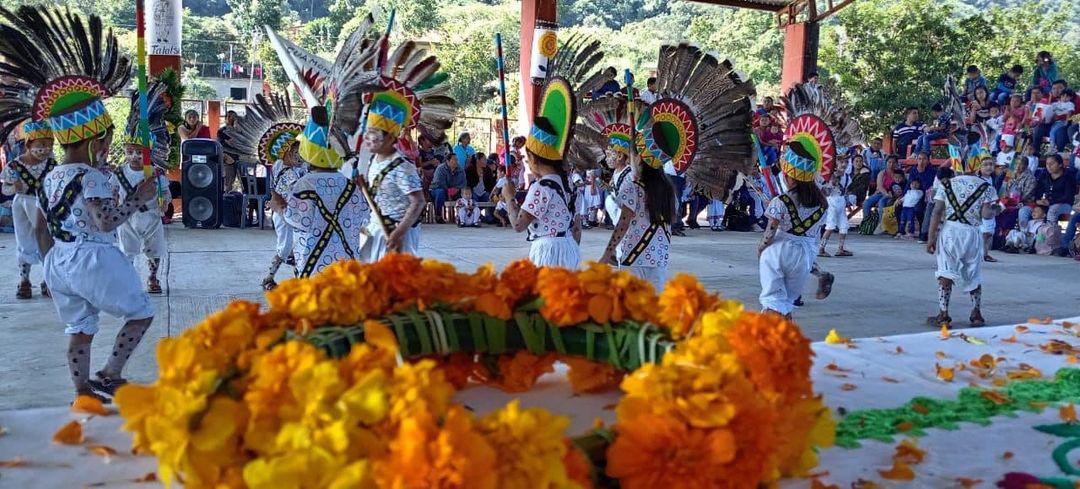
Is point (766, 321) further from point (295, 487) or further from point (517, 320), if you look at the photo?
point (295, 487)

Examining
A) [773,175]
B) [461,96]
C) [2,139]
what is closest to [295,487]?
[2,139]

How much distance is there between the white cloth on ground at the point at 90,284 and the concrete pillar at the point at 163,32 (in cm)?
831

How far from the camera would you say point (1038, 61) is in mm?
16203

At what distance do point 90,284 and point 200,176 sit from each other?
8.76 metres

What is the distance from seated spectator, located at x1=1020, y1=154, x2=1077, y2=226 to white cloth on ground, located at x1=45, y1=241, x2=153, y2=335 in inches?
509

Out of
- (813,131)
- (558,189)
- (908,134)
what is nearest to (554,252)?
(558,189)

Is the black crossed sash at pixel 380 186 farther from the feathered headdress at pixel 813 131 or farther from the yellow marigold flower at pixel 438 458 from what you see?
the yellow marigold flower at pixel 438 458

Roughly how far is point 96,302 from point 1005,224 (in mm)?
13163

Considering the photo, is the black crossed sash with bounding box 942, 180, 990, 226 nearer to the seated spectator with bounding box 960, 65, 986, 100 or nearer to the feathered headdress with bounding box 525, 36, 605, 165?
the feathered headdress with bounding box 525, 36, 605, 165

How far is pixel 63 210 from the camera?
3705 millimetres

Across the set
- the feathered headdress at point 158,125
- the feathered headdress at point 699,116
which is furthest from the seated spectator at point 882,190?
the feathered headdress at point 158,125

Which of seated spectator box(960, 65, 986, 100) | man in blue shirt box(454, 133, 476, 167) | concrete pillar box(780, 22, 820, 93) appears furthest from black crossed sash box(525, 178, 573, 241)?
seated spectator box(960, 65, 986, 100)

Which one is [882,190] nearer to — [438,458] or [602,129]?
[602,129]

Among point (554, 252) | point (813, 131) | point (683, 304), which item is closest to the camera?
point (683, 304)
